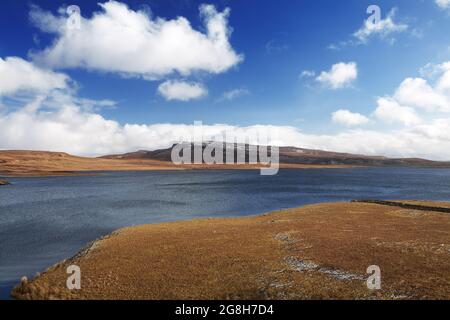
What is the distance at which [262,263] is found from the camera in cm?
2691

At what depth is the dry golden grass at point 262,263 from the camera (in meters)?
20.9

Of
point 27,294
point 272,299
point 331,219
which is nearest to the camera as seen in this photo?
point 272,299

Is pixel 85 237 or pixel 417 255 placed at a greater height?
pixel 417 255

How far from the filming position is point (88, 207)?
71.4 m

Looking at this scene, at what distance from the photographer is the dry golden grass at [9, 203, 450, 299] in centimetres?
2094

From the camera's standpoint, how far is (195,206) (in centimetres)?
7406

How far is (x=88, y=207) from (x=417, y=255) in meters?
63.8

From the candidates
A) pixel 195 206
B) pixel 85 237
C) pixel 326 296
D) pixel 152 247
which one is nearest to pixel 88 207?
pixel 195 206

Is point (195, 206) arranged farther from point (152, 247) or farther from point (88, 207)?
point (152, 247)

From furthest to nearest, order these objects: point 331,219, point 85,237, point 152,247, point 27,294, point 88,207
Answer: point 88,207 → point 331,219 → point 85,237 → point 152,247 → point 27,294
